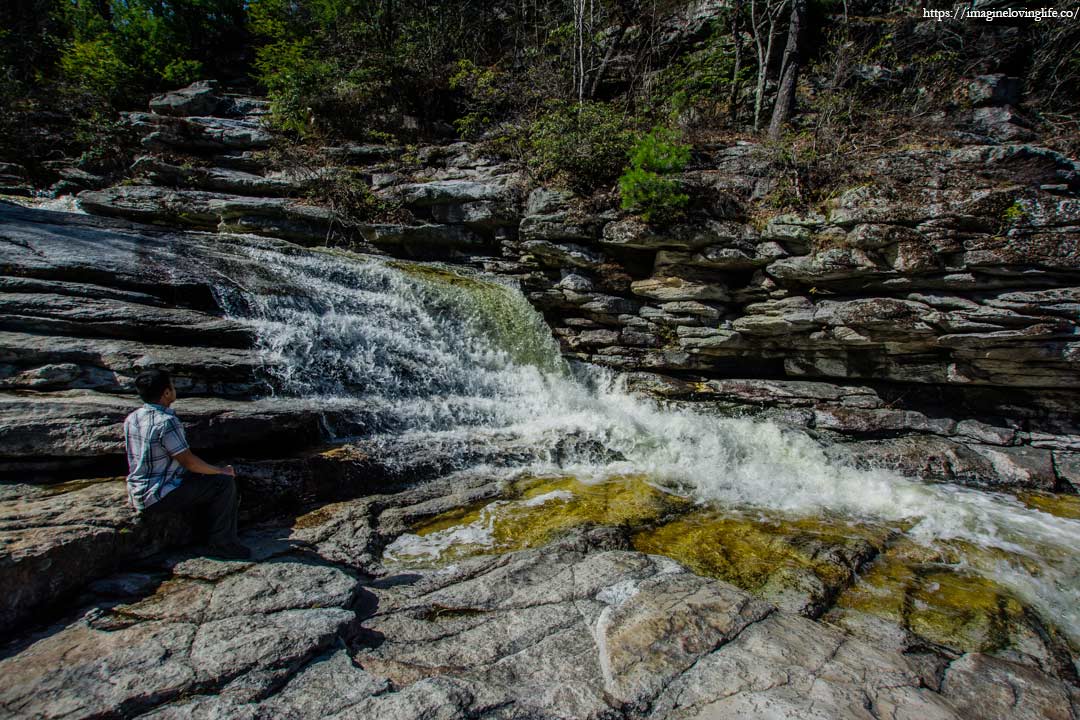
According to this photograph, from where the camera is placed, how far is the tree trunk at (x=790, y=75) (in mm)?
12734

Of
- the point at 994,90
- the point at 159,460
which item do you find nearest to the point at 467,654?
the point at 159,460

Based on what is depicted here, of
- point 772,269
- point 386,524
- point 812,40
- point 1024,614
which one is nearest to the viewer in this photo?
point 1024,614

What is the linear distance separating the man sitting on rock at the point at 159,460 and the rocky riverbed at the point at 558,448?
0.34 m

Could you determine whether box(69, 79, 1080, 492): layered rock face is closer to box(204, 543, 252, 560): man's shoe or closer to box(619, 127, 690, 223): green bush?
box(619, 127, 690, 223): green bush

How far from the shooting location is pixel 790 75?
42.3ft

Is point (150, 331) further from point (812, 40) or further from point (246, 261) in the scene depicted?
point (812, 40)

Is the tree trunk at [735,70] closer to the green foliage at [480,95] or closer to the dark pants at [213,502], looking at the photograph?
the green foliage at [480,95]

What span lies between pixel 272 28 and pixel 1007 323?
86.2 ft

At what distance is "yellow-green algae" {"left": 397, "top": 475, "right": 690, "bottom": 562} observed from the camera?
5258mm

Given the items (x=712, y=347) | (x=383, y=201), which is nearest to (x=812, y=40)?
(x=712, y=347)

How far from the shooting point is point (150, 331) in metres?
6.64

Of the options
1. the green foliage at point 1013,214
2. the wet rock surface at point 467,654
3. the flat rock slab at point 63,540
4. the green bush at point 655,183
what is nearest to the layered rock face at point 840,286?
the green foliage at point 1013,214

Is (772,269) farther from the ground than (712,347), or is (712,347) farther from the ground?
(772,269)

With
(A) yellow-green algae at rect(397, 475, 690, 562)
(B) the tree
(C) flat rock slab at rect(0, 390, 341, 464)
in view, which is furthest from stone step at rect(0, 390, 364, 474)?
(B) the tree
